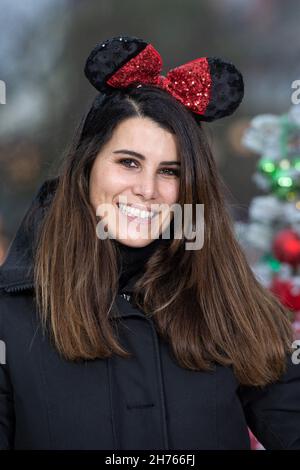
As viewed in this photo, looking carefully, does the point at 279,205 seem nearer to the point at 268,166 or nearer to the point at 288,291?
the point at 268,166

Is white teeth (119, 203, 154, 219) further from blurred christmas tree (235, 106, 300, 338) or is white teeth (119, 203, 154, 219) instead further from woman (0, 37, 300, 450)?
blurred christmas tree (235, 106, 300, 338)

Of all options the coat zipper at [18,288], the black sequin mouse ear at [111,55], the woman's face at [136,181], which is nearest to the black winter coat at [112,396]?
the coat zipper at [18,288]

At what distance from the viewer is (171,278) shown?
175cm

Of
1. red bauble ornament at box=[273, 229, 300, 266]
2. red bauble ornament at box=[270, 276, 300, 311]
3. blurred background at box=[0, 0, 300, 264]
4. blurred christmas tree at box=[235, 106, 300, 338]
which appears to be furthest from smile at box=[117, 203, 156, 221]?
blurred background at box=[0, 0, 300, 264]

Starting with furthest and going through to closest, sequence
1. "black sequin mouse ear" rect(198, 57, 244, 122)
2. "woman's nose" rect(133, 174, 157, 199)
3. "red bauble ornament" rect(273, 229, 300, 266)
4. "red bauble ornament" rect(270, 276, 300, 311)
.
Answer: "red bauble ornament" rect(273, 229, 300, 266) → "red bauble ornament" rect(270, 276, 300, 311) → "black sequin mouse ear" rect(198, 57, 244, 122) → "woman's nose" rect(133, 174, 157, 199)

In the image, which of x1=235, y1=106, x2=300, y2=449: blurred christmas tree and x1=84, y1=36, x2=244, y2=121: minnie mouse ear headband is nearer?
x1=84, y1=36, x2=244, y2=121: minnie mouse ear headband

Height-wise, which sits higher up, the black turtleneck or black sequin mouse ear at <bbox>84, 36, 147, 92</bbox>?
black sequin mouse ear at <bbox>84, 36, 147, 92</bbox>

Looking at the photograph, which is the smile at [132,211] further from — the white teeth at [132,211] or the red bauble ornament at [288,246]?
the red bauble ornament at [288,246]

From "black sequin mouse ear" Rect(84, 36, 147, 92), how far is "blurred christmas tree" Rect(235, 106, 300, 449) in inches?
62.5

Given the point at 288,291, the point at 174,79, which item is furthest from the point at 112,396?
the point at 288,291

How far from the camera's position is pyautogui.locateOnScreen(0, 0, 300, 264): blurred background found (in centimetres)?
448

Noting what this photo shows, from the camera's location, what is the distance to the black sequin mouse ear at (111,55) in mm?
1698

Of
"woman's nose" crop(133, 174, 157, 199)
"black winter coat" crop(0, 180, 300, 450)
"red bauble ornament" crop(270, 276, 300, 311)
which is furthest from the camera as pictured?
"red bauble ornament" crop(270, 276, 300, 311)

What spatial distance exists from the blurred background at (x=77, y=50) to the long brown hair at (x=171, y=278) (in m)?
2.72
